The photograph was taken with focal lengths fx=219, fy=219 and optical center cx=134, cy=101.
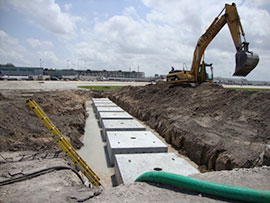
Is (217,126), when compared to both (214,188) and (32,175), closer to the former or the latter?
(214,188)

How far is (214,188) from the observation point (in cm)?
300

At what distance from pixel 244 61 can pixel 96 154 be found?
8.48 m

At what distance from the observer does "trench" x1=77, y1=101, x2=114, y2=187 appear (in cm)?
657

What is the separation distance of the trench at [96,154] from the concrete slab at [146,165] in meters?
0.87

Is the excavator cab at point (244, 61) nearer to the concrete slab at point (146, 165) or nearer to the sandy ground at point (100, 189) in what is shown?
the concrete slab at point (146, 165)

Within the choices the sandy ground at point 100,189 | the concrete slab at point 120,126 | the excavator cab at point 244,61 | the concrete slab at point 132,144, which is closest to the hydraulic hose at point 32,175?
the sandy ground at point 100,189

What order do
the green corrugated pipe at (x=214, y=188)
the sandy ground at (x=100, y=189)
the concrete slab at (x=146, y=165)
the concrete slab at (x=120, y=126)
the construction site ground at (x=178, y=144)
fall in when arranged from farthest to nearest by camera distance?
the concrete slab at (x=120, y=126), the concrete slab at (x=146, y=165), the construction site ground at (x=178, y=144), the sandy ground at (x=100, y=189), the green corrugated pipe at (x=214, y=188)

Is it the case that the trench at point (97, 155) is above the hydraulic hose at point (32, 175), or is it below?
below

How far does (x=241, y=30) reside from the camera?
39.9 feet

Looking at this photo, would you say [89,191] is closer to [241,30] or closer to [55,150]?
[55,150]

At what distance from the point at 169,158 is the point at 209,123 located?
4137 mm

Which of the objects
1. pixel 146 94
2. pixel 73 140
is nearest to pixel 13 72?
pixel 146 94

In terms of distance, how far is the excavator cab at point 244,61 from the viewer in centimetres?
1091

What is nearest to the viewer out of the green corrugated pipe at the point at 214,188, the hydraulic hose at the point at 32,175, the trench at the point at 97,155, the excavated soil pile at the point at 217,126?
the green corrugated pipe at the point at 214,188
